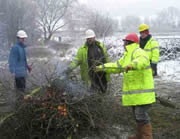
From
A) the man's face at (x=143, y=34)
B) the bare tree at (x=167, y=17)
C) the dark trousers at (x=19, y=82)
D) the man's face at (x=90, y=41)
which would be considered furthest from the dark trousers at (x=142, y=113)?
the bare tree at (x=167, y=17)

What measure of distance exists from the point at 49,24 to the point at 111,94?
127 ft

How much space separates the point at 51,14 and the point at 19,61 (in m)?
37.4

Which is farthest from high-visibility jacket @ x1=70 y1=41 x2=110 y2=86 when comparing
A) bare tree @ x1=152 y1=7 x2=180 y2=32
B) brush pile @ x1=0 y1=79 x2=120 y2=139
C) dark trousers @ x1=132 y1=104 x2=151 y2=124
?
bare tree @ x1=152 y1=7 x2=180 y2=32

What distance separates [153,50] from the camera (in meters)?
5.48

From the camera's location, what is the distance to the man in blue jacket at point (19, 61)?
516cm

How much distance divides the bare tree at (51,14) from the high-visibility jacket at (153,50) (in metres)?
35.5

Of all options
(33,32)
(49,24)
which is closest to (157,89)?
(33,32)

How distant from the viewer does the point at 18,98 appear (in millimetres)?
3986

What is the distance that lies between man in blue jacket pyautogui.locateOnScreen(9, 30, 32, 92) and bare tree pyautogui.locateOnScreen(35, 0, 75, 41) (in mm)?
35228

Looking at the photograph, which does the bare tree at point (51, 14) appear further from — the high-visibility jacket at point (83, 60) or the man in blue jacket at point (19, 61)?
the high-visibility jacket at point (83, 60)

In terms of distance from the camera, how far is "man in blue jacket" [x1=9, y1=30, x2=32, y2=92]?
16.9 ft

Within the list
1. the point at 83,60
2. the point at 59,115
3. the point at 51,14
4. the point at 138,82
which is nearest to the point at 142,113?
the point at 138,82

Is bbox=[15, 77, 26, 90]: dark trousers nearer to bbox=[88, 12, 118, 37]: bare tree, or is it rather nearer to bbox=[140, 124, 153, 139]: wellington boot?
bbox=[140, 124, 153, 139]: wellington boot

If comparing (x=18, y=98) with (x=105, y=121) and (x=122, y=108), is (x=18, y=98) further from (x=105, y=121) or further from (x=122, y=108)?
(x=122, y=108)
